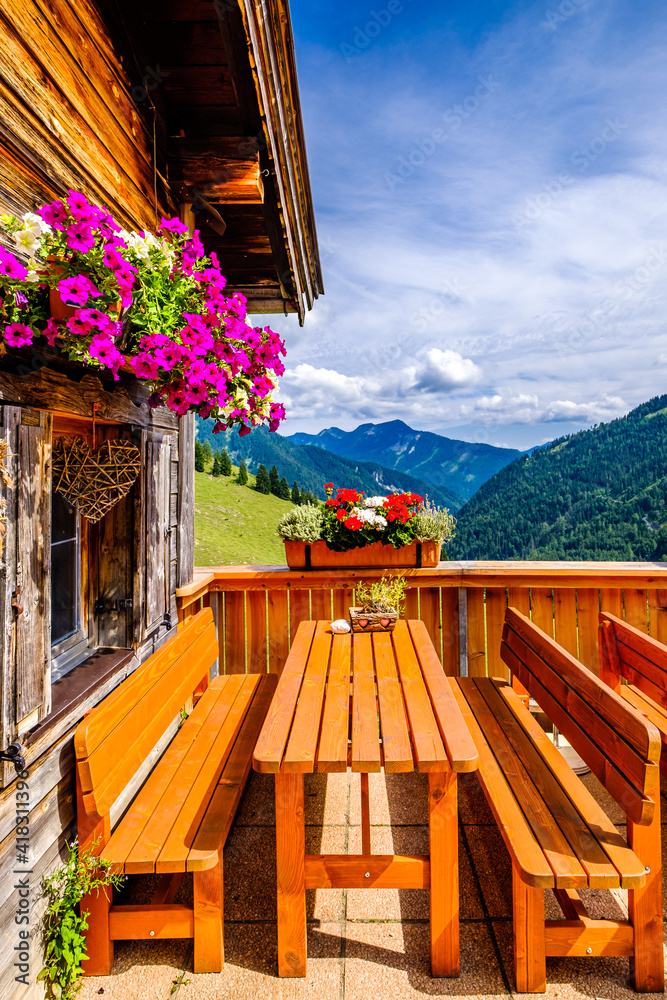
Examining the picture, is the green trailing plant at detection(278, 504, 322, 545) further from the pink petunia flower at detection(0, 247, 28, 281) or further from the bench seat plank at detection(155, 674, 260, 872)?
the pink petunia flower at detection(0, 247, 28, 281)

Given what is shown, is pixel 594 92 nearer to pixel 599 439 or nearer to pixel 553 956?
pixel 553 956

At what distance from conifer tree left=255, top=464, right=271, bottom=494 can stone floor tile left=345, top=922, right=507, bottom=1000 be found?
56706 mm

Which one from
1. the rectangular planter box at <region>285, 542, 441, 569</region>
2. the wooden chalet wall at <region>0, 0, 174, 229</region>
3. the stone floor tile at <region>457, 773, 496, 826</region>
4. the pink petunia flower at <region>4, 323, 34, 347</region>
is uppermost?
the wooden chalet wall at <region>0, 0, 174, 229</region>

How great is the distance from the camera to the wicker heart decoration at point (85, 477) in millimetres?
1915

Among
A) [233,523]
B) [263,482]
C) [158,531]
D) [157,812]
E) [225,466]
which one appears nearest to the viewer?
[157,812]

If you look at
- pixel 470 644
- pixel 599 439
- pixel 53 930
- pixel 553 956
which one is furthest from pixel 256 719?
pixel 599 439

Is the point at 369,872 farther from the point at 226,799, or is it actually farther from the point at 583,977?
the point at 583,977

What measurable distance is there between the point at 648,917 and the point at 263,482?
58.3 m

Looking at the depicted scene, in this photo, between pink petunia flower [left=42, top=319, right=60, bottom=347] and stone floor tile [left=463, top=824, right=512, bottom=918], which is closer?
pink petunia flower [left=42, top=319, right=60, bottom=347]

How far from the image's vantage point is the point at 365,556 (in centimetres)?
354

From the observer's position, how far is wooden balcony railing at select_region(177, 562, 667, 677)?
11.3 ft

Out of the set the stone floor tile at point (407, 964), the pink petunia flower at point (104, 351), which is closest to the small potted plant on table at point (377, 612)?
the stone floor tile at point (407, 964)

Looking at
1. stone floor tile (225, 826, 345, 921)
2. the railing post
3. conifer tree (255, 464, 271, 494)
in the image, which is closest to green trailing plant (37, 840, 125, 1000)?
stone floor tile (225, 826, 345, 921)

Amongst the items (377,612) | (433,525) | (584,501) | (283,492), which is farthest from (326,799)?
(584,501)
